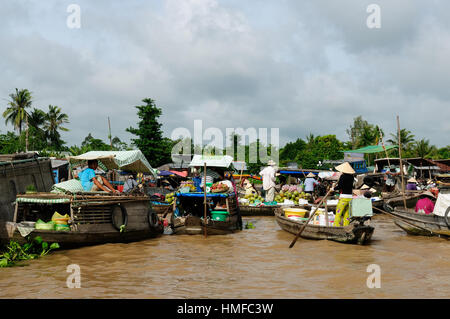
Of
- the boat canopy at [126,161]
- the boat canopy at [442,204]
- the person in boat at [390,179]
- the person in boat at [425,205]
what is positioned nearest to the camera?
the boat canopy at [442,204]

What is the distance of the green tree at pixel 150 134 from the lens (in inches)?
1297

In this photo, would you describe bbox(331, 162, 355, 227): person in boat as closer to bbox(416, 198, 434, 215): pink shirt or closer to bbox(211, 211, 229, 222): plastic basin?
bbox(416, 198, 434, 215): pink shirt

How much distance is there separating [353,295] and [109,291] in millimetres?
3252

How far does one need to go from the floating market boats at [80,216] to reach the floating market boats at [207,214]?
110 centimetres

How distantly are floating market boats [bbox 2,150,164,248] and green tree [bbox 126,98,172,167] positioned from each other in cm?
2412

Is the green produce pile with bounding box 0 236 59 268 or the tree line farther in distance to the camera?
the tree line

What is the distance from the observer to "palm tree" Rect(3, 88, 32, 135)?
39.5 metres

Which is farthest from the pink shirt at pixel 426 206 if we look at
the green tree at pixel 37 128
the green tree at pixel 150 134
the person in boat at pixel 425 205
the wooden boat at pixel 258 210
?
the green tree at pixel 37 128

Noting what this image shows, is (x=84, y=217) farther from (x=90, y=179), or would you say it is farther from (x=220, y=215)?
(x=220, y=215)

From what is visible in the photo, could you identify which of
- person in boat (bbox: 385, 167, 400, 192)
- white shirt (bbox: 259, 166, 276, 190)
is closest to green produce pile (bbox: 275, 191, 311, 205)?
white shirt (bbox: 259, 166, 276, 190)

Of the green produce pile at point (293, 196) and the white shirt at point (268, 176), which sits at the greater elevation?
the white shirt at point (268, 176)

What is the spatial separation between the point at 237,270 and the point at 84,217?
130 inches

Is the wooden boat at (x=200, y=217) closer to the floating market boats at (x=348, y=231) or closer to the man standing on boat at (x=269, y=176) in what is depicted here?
the floating market boats at (x=348, y=231)

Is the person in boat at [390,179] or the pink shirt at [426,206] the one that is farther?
the person in boat at [390,179]
